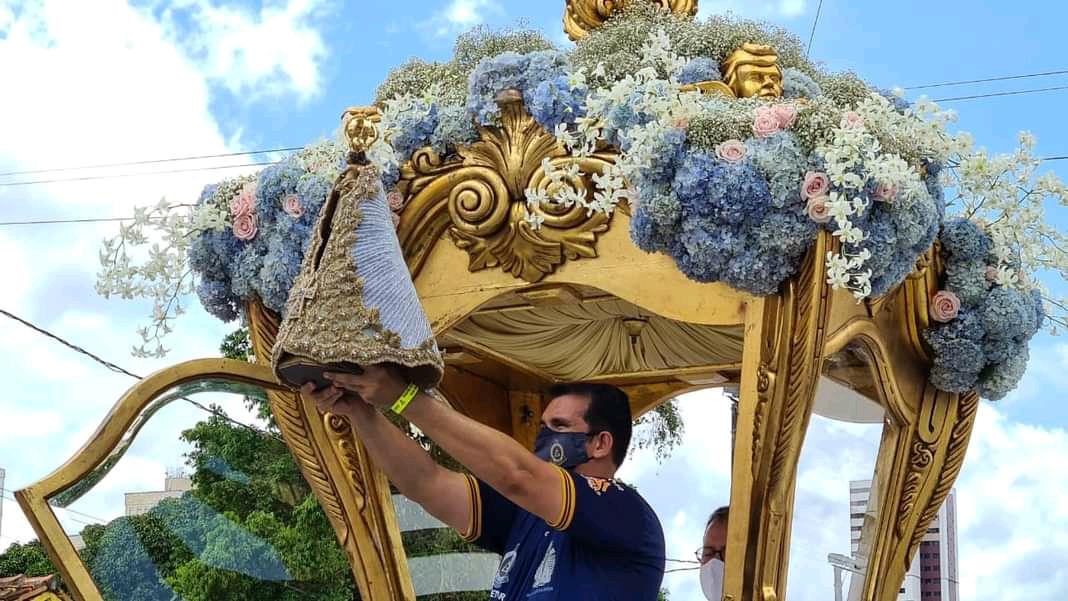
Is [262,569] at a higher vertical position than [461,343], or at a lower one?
lower

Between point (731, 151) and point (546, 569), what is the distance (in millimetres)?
1039

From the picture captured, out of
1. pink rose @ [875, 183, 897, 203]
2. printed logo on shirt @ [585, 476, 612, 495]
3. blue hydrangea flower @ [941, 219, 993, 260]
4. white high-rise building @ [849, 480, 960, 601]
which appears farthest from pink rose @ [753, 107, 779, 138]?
white high-rise building @ [849, 480, 960, 601]

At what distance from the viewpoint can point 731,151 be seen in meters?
3.12

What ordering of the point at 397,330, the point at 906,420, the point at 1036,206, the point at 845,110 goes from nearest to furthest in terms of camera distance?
the point at 397,330 → the point at 845,110 → the point at 1036,206 → the point at 906,420

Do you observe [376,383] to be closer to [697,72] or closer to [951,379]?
[697,72]

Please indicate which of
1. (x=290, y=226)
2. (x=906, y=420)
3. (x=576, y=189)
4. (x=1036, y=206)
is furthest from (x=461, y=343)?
(x=1036, y=206)

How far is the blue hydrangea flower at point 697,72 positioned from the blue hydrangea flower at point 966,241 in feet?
2.84

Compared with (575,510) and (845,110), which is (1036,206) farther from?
(575,510)

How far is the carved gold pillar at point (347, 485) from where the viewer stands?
12.9 feet

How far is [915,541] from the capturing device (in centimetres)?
444

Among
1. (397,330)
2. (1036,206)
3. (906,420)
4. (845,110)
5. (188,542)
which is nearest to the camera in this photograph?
(397,330)

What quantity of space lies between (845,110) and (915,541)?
171 centimetres

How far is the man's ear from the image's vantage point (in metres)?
3.51

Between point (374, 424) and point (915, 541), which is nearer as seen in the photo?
point (374, 424)
